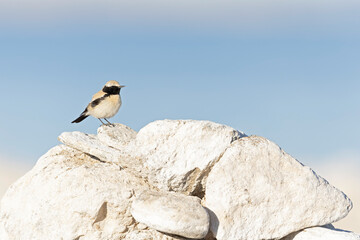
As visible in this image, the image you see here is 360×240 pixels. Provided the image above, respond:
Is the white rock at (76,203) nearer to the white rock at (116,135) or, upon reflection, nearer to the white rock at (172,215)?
the white rock at (116,135)

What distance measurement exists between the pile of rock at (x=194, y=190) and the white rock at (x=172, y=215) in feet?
0.25

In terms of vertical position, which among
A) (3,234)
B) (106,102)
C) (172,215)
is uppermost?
(106,102)

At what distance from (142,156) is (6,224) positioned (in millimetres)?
4256

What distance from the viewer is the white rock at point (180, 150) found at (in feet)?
36.8

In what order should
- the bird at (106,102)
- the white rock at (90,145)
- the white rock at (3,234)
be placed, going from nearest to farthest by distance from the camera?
the white rock at (90,145)
the white rock at (3,234)
the bird at (106,102)

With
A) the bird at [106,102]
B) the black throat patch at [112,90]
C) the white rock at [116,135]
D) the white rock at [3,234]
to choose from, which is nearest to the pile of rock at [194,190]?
the white rock at [116,135]

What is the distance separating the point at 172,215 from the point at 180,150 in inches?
64.4

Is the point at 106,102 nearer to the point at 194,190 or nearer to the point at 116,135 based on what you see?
the point at 116,135

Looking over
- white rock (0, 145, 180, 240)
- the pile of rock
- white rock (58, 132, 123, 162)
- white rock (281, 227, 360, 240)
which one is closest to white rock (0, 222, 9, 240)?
white rock (0, 145, 180, 240)

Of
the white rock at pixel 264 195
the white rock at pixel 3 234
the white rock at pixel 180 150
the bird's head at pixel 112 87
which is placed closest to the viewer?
the white rock at pixel 264 195

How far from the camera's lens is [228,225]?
36.0 ft

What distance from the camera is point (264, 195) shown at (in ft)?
36.9

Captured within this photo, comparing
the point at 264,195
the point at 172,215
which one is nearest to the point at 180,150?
the point at 172,215

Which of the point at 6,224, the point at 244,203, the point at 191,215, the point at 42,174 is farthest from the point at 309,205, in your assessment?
the point at 6,224
